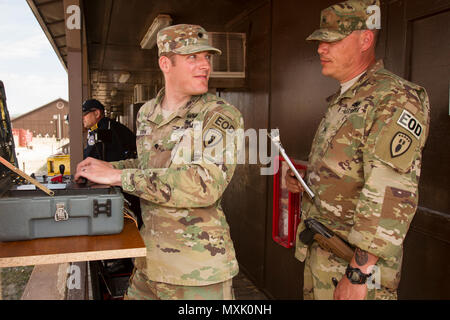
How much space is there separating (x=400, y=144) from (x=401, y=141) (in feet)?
0.04

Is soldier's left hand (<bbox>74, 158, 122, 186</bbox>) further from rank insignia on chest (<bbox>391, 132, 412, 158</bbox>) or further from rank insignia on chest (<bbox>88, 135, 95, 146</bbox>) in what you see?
rank insignia on chest (<bbox>88, 135, 95, 146</bbox>)

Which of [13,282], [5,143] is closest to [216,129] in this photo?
[5,143]

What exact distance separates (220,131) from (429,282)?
112 cm

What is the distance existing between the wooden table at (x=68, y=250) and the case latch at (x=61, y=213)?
7cm

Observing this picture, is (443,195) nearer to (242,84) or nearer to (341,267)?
(341,267)

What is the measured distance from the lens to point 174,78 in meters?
1.66

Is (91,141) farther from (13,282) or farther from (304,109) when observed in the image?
(13,282)

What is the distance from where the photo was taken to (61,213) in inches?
47.2

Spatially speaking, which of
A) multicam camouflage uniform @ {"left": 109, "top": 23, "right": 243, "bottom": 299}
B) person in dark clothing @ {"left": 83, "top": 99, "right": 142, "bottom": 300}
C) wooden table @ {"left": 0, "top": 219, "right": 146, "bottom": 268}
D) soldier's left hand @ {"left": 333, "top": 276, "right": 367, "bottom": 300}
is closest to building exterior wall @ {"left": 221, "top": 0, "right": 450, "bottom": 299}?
soldier's left hand @ {"left": 333, "top": 276, "right": 367, "bottom": 300}

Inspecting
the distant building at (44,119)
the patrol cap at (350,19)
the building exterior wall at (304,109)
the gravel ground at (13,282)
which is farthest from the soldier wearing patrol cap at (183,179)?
the distant building at (44,119)

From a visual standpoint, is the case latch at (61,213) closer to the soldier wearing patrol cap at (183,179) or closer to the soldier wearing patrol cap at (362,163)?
the soldier wearing patrol cap at (183,179)

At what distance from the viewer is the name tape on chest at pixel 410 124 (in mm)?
1351

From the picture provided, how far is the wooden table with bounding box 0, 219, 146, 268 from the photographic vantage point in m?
1.10
